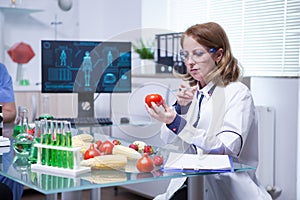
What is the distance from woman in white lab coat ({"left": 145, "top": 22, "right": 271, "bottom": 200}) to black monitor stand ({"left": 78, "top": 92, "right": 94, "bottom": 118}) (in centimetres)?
112

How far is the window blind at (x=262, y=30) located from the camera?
2.84 m

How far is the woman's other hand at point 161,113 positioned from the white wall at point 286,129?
1.39 meters

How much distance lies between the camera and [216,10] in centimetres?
335

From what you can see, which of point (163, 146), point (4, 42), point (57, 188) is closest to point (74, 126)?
point (163, 146)

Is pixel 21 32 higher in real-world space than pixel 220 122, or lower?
higher

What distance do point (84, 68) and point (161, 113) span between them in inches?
65.2

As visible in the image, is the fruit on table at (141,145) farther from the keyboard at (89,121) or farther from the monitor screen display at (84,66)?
the monitor screen display at (84,66)

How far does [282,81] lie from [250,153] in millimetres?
1107

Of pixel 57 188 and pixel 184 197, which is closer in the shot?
pixel 57 188

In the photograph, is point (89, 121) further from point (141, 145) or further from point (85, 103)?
point (141, 145)

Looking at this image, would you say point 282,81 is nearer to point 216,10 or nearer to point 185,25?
point 216,10

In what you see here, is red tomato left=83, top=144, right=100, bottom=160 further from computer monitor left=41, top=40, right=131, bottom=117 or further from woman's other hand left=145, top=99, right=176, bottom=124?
computer monitor left=41, top=40, right=131, bottom=117

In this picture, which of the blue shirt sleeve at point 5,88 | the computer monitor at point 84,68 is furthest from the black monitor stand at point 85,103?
the blue shirt sleeve at point 5,88

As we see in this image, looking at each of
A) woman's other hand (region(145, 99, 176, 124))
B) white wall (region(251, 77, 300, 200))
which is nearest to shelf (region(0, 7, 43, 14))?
white wall (region(251, 77, 300, 200))
